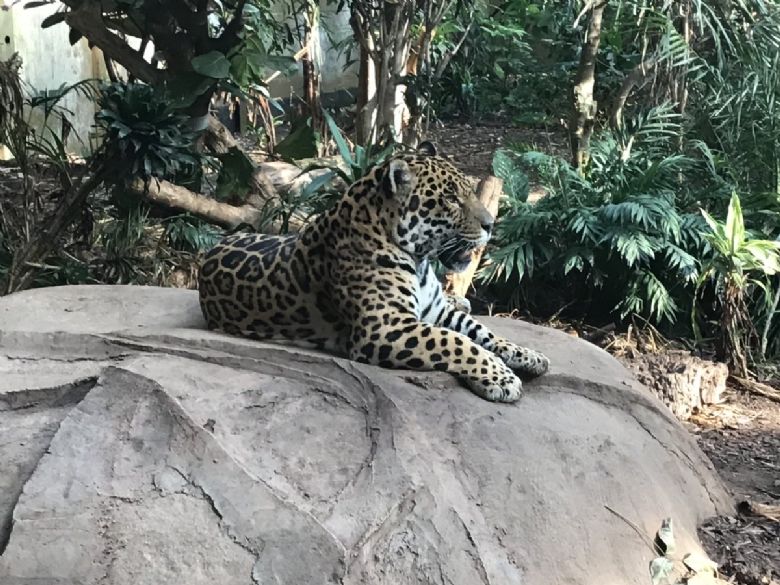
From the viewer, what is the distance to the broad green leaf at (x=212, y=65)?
805cm

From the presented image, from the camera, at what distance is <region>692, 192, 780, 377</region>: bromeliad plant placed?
24.2 ft

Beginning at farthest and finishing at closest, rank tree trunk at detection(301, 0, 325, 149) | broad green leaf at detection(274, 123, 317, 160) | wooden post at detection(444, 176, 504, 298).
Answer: tree trunk at detection(301, 0, 325, 149), broad green leaf at detection(274, 123, 317, 160), wooden post at detection(444, 176, 504, 298)

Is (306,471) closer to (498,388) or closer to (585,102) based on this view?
(498,388)

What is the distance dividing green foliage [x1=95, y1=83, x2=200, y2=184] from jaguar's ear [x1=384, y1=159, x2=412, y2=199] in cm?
369

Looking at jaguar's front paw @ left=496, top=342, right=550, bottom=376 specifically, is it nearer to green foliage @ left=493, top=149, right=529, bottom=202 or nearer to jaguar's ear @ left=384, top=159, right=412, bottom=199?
jaguar's ear @ left=384, top=159, right=412, bottom=199

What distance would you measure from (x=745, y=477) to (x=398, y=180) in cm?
317

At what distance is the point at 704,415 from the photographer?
7.17 metres

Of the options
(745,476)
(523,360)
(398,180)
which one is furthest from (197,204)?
(745,476)

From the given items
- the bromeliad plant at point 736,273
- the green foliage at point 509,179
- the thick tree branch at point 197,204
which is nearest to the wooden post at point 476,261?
the green foliage at point 509,179

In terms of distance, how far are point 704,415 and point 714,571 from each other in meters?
3.11

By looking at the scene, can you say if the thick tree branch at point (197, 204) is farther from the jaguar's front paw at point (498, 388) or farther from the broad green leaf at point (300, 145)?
the jaguar's front paw at point (498, 388)

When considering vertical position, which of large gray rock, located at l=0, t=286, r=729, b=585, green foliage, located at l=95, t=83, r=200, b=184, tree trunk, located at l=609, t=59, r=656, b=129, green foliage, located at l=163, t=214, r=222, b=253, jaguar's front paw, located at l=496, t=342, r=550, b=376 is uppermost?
tree trunk, located at l=609, t=59, r=656, b=129

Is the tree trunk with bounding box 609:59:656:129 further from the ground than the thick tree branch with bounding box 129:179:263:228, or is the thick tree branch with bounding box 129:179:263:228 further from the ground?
the tree trunk with bounding box 609:59:656:129

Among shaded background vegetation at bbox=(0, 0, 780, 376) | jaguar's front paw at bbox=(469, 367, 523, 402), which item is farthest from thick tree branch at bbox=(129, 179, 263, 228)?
jaguar's front paw at bbox=(469, 367, 523, 402)
